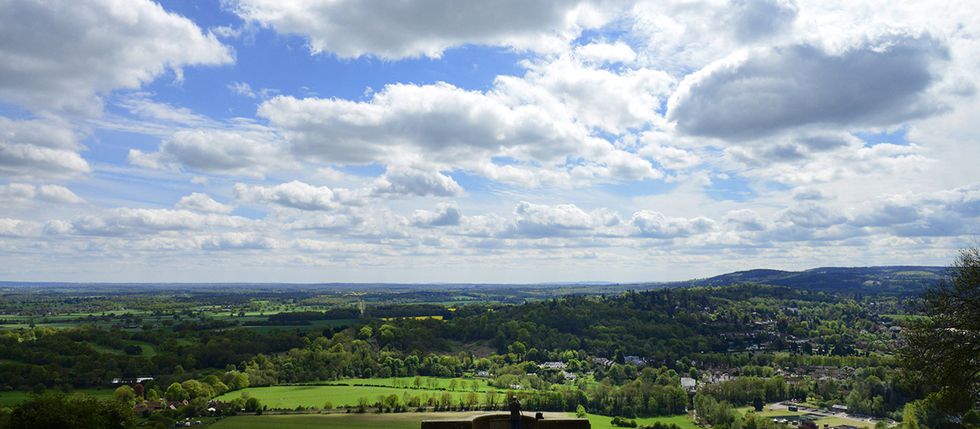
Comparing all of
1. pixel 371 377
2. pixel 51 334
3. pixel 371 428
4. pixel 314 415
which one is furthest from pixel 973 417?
pixel 51 334

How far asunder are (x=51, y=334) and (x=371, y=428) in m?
97.2

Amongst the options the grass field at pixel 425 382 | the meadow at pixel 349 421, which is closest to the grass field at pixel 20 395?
the meadow at pixel 349 421

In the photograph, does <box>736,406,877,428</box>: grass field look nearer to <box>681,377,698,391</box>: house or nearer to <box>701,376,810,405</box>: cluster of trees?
<box>701,376,810,405</box>: cluster of trees

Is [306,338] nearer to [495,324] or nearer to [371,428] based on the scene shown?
[495,324]

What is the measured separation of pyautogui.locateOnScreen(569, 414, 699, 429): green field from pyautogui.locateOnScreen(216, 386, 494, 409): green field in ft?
63.6

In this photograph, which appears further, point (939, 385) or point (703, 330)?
point (703, 330)

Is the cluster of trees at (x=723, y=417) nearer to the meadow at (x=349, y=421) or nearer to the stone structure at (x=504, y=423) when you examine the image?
the meadow at (x=349, y=421)

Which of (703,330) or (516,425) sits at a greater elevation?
(516,425)

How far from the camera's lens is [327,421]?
286ft

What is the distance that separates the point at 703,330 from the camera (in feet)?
640

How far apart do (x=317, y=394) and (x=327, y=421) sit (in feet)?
86.3

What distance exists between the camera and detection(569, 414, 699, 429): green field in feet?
298

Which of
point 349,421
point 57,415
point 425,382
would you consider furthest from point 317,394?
point 57,415

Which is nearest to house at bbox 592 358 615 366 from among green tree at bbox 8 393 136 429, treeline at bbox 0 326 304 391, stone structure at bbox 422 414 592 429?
treeline at bbox 0 326 304 391
